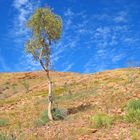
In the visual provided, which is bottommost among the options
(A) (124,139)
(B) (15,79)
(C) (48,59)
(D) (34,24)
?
(A) (124,139)

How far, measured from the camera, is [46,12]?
33.8 meters

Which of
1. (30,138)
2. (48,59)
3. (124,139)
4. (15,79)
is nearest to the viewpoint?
(124,139)

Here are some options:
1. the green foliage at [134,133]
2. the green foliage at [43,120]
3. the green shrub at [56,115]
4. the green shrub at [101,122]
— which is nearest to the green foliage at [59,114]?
the green shrub at [56,115]

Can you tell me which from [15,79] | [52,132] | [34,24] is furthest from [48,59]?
[15,79]

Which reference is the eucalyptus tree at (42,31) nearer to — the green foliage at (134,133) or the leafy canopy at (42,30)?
the leafy canopy at (42,30)

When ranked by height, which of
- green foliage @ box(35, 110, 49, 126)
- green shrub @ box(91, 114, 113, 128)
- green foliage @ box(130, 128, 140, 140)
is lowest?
green foliage @ box(130, 128, 140, 140)

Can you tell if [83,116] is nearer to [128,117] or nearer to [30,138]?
[128,117]

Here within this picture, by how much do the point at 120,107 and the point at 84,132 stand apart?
23.1ft

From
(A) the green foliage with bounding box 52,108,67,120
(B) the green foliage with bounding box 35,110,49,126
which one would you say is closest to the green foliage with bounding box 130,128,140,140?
(B) the green foliage with bounding box 35,110,49,126

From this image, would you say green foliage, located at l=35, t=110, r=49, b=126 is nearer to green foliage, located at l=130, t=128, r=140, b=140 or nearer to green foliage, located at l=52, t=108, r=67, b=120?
green foliage, located at l=52, t=108, r=67, b=120

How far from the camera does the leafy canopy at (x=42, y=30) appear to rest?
3328 cm

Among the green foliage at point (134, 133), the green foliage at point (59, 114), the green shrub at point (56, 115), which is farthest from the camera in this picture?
the green foliage at point (59, 114)

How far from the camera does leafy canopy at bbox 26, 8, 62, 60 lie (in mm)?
33281

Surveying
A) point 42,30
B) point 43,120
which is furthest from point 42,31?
point 43,120
